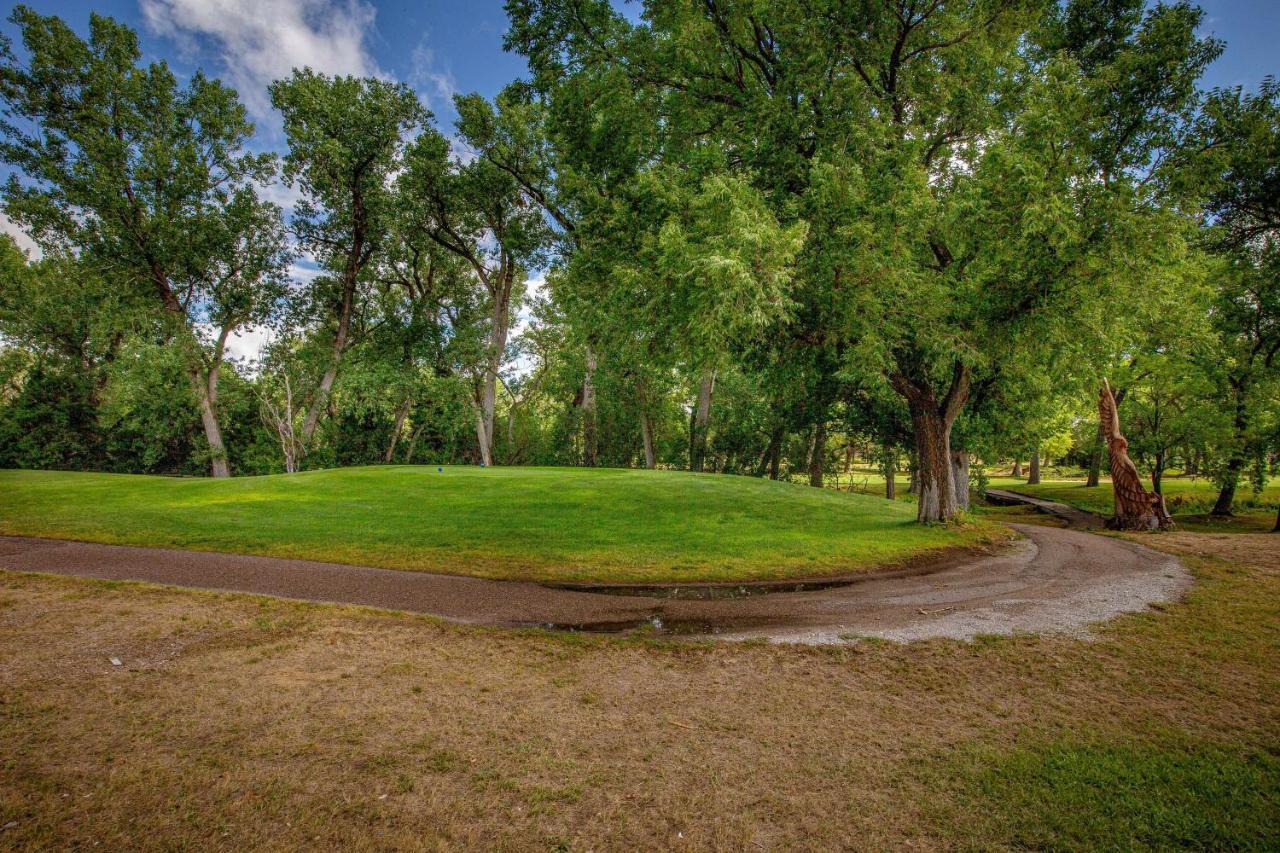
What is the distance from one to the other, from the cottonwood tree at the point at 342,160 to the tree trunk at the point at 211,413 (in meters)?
4.18

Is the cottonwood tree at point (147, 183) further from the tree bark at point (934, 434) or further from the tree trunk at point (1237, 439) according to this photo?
the tree trunk at point (1237, 439)

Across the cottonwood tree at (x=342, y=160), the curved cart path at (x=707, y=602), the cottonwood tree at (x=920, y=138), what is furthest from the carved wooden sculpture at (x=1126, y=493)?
the cottonwood tree at (x=342, y=160)

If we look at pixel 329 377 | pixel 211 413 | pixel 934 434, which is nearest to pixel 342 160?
pixel 329 377

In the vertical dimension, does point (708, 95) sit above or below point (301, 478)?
above

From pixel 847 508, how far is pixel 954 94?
12765 millimetres

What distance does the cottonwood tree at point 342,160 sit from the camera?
25.7 metres

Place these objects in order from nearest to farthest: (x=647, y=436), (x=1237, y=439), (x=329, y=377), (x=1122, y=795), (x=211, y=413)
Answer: (x=1122, y=795), (x=1237, y=439), (x=211, y=413), (x=329, y=377), (x=647, y=436)

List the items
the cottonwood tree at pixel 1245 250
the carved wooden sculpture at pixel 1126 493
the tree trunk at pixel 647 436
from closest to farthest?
the cottonwood tree at pixel 1245 250 < the carved wooden sculpture at pixel 1126 493 < the tree trunk at pixel 647 436

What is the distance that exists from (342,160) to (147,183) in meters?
9.74

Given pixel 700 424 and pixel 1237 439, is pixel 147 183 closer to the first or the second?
pixel 700 424

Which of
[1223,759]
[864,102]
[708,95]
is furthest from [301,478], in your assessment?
[1223,759]

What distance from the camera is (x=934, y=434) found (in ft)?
48.5

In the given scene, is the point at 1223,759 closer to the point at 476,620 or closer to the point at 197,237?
the point at 476,620

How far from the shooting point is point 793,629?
6418 millimetres
